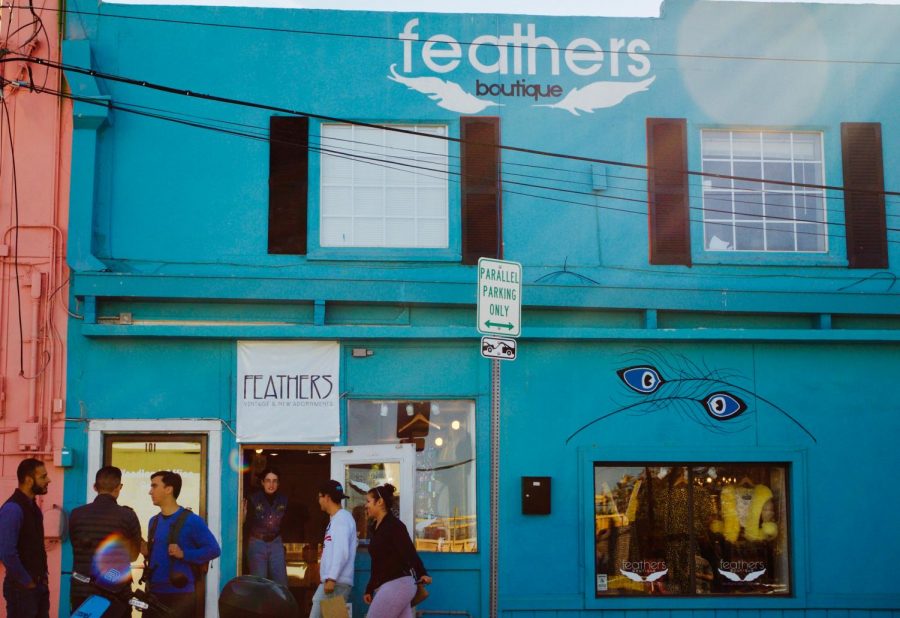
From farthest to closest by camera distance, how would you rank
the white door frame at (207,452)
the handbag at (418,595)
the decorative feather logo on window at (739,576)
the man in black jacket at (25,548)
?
the decorative feather logo on window at (739,576) → the white door frame at (207,452) → the handbag at (418,595) → the man in black jacket at (25,548)

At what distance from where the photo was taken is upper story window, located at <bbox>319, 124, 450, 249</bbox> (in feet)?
38.9

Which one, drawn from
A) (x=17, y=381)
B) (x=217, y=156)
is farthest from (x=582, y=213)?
(x=17, y=381)

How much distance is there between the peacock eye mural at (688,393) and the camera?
1173 cm

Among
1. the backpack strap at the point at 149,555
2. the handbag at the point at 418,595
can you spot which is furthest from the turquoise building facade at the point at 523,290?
the backpack strap at the point at 149,555

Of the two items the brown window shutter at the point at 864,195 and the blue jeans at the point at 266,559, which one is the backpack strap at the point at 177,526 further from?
the brown window shutter at the point at 864,195

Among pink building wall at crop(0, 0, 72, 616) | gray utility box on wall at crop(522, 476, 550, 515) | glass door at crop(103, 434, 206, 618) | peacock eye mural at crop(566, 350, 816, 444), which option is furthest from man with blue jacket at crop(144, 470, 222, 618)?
peacock eye mural at crop(566, 350, 816, 444)

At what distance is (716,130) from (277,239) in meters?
5.20

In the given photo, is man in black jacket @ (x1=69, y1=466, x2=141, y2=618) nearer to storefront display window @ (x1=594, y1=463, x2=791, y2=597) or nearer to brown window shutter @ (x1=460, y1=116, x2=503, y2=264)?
brown window shutter @ (x1=460, y1=116, x2=503, y2=264)

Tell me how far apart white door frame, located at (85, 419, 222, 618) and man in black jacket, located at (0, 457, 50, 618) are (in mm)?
1649

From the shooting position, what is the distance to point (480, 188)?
1191cm

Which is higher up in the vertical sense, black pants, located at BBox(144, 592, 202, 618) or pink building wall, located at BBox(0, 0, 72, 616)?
pink building wall, located at BBox(0, 0, 72, 616)

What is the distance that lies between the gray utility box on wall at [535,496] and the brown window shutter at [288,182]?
353 centimetres

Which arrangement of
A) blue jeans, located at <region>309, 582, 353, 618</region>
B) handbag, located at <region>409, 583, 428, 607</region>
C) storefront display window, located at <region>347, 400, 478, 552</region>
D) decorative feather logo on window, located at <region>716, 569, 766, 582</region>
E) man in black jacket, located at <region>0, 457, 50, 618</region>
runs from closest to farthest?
man in black jacket, located at <region>0, 457, 50, 618</region>, handbag, located at <region>409, 583, 428, 607</region>, blue jeans, located at <region>309, 582, 353, 618</region>, storefront display window, located at <region>347, 400, 478, 552</region>, decorative feather logo on window, located at <region>716, 569, 766, 582</region>

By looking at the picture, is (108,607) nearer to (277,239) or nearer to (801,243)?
(277,239)
